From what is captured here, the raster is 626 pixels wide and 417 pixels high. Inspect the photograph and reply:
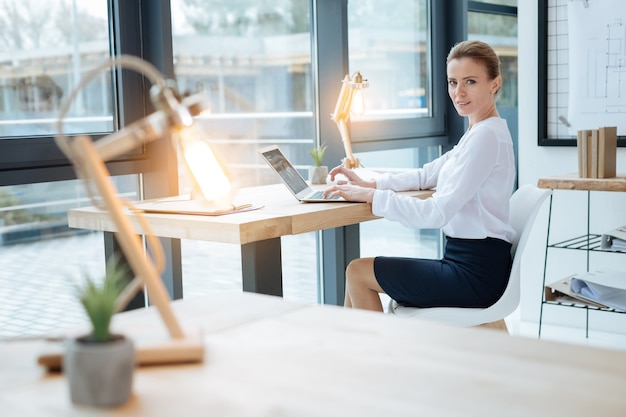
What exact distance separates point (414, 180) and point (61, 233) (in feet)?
4.48

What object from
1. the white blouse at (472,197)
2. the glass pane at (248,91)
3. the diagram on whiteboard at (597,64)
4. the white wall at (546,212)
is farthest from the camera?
the white wall at (546,212)

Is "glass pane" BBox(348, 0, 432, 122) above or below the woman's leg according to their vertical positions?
above

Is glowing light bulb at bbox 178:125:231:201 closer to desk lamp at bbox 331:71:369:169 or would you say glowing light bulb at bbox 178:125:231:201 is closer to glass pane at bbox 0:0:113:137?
glass pane at bbox 0:0:113:137

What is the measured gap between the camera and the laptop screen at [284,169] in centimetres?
312

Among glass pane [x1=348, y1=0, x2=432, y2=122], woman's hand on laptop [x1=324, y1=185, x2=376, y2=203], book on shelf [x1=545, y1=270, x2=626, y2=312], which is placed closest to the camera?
woman's hand on laptop [x1=324, y1=185, x2=376, y2=203]

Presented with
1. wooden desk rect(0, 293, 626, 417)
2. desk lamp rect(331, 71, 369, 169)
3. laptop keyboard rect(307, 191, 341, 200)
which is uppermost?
desk lamp rect(331, 71, 369, 169)

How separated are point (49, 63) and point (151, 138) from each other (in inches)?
79.0

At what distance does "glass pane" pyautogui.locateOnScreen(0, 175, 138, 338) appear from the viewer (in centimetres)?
299

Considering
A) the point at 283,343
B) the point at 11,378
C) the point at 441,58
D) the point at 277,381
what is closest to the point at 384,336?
the point at 283,343

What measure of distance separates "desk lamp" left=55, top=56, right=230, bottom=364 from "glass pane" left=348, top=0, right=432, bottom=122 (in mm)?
2966

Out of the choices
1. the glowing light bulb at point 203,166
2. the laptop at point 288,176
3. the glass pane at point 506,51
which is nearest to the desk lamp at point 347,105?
the laptop at point 288,176

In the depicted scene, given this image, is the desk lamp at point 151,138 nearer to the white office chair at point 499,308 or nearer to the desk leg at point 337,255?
the white office chair at point 499,308

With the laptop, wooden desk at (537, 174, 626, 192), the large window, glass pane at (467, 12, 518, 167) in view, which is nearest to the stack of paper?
wooden desk at (537, 174, 626, 192)

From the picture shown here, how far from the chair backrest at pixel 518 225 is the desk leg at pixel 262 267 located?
72cm
